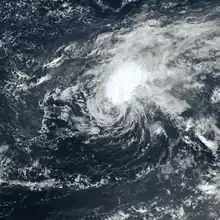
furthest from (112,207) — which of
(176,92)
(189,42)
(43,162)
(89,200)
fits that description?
(189,42)

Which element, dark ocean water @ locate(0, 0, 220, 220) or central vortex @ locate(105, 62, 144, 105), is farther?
central vortex @ locate(105, 62, 144, 105)

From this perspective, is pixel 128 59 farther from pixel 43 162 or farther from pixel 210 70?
pixel 43 162

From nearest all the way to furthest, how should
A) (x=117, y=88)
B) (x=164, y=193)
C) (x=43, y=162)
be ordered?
1. (x=164, y=193)
2. (x=43, y=162)
3. (x=117, y=88)

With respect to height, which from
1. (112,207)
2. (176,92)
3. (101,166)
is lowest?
(112,207)

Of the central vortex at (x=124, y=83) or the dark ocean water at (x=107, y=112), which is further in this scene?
the central vortex at (x=124, y=83)
